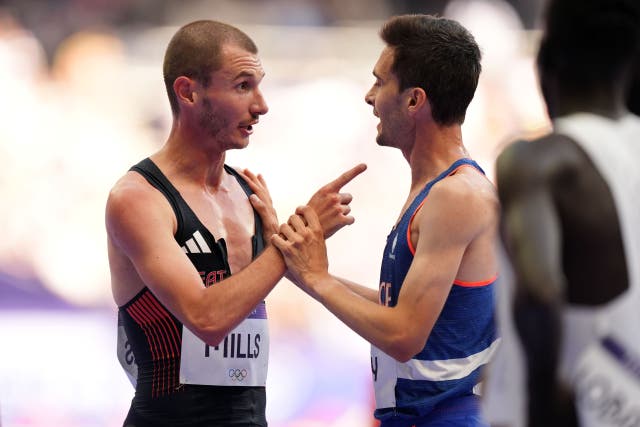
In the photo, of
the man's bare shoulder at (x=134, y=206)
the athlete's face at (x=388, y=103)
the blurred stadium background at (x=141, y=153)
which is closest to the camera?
the man's bare shoulder at (x=134, y=206)

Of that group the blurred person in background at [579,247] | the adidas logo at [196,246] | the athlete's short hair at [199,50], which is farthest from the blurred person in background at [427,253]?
the blurred person in background at [579,247]

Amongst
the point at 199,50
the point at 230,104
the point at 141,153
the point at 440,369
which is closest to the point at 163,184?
the point at 230,104

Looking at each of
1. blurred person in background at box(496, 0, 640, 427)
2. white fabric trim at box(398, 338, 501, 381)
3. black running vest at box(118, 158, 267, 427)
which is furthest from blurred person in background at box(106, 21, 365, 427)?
blurred person in background at box(496, 0, 640, 427)

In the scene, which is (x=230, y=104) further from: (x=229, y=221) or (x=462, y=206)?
(x=462, y=206)

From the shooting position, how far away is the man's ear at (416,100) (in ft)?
13.0

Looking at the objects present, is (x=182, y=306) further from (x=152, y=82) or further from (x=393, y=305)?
(x=152, y=82)

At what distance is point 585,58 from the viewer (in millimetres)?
2258

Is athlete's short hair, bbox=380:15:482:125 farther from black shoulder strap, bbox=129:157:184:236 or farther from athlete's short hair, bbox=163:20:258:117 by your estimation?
black shoulder strap, bbox=129:157:184:236

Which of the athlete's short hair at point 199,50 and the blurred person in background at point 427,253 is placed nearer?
the blurred person in background at point 427,253

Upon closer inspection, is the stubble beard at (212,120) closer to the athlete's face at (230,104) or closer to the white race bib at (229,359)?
the athlete's face at (230,104)

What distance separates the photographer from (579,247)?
2137mm

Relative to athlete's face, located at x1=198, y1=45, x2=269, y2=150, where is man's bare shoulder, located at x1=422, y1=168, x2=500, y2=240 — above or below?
below

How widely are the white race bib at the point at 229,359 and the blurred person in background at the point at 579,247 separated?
75.6 inches

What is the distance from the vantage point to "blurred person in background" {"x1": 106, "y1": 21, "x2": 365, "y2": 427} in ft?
12.3
